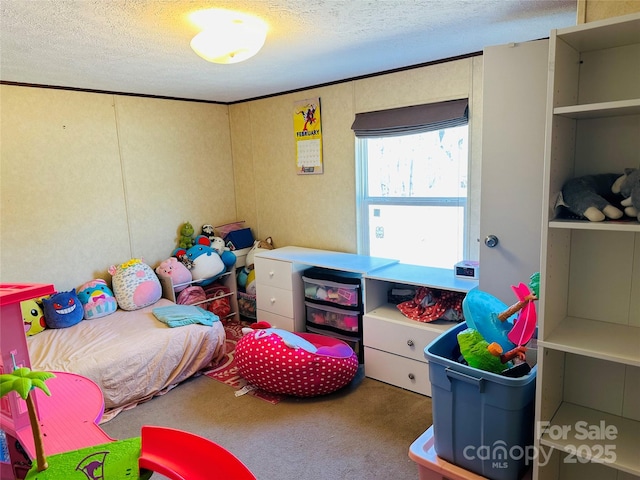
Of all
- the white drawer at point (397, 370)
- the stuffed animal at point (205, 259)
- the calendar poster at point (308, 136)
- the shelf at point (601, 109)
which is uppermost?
the calendar poster at point (308, 136)

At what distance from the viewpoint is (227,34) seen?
2.01 meters

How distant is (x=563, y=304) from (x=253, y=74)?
2557 mm

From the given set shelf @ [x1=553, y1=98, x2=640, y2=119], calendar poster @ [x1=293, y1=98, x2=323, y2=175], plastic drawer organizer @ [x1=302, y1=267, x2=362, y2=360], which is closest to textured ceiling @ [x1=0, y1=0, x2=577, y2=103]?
calendar poster @ [x1=293, y1=98, x2=323, y2=175]

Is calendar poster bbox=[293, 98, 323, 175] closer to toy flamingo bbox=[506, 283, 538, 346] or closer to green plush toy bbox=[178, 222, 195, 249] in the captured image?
green plush toy bbox=[178, 222, 195, 249]

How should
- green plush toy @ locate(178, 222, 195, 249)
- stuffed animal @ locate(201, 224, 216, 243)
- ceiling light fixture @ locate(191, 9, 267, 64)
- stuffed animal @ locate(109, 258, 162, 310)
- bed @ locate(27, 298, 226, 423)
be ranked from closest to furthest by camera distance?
ceiling light fixture @ locate(191, 9, 267, 64) < bed @ locate(27, 298, 226, 423) < stuffed animal @ locate(109, 258, 162, 310) < green plush toy @ locate(178, 222, 195, 249) < stuffed animal @ locate(201, 224, 216, 243)

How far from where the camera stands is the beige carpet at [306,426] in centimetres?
224

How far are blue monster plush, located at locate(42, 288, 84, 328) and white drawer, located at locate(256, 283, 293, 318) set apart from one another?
1.40 metres

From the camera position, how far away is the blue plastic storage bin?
1.52m

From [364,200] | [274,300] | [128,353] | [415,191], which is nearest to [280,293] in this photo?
[274,300]

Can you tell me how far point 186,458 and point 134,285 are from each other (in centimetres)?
274

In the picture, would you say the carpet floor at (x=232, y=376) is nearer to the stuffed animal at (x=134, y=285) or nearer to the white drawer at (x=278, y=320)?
the white drawer at (x=278, y=320)

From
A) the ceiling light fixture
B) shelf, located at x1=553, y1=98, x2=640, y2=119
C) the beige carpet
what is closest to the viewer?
shelf, located at x1=553, y1=98, x2=640, y2=119

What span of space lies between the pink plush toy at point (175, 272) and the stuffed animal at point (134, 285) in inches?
4.6

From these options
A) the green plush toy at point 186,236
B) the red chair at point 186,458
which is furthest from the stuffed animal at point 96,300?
the red chair at point 186,458
